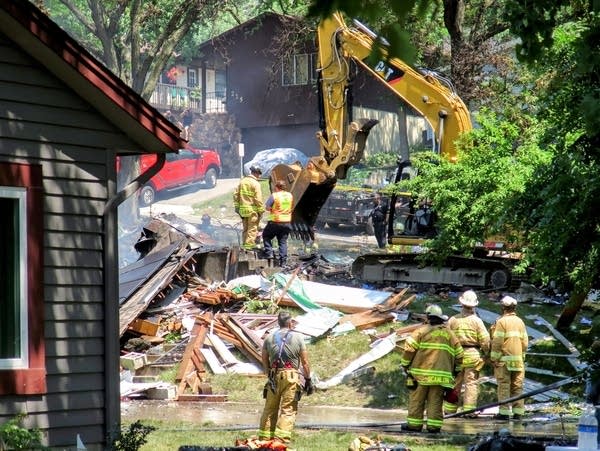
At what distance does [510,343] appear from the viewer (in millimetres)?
17328

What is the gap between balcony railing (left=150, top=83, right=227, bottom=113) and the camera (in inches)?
2653

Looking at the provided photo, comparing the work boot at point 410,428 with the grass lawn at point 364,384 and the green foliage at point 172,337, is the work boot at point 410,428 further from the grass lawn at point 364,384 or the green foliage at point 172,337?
the green foliage at point 172,337

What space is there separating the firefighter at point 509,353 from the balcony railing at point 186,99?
50.0 m

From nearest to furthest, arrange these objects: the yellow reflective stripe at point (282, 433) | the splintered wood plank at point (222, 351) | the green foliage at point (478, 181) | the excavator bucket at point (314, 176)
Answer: the yellow reflective stripe at point (282, 433)
the splintered wood plank at point (222, 351)
the green foliage at point (478, 181)
the excavator bucket at point (314, 176)

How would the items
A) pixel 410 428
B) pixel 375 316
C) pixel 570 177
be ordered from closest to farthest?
pixel 570 177
pixel 410 428
pixel 375 316

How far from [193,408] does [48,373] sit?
6.94 meters

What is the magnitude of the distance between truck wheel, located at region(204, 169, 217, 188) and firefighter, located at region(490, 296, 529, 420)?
3397 centimetres

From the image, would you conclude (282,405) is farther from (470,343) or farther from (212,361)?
(212,361)

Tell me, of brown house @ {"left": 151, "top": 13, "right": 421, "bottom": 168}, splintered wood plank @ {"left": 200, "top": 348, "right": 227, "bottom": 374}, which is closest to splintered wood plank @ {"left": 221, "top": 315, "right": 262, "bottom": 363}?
splintered wood plank @ {"left": 200, "top": 348, "right": 227, "bottom": 374}

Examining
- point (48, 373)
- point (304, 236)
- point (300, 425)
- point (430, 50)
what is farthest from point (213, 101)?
point (48, 373)

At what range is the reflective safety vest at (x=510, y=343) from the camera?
681 inches

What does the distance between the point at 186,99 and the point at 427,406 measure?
182 ft

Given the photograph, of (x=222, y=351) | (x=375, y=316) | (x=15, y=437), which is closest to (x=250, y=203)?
(x=375, y=316)

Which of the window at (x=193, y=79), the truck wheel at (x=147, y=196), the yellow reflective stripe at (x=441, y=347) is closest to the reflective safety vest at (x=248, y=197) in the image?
the yellow reflective stripe at (x=441, y=347)
